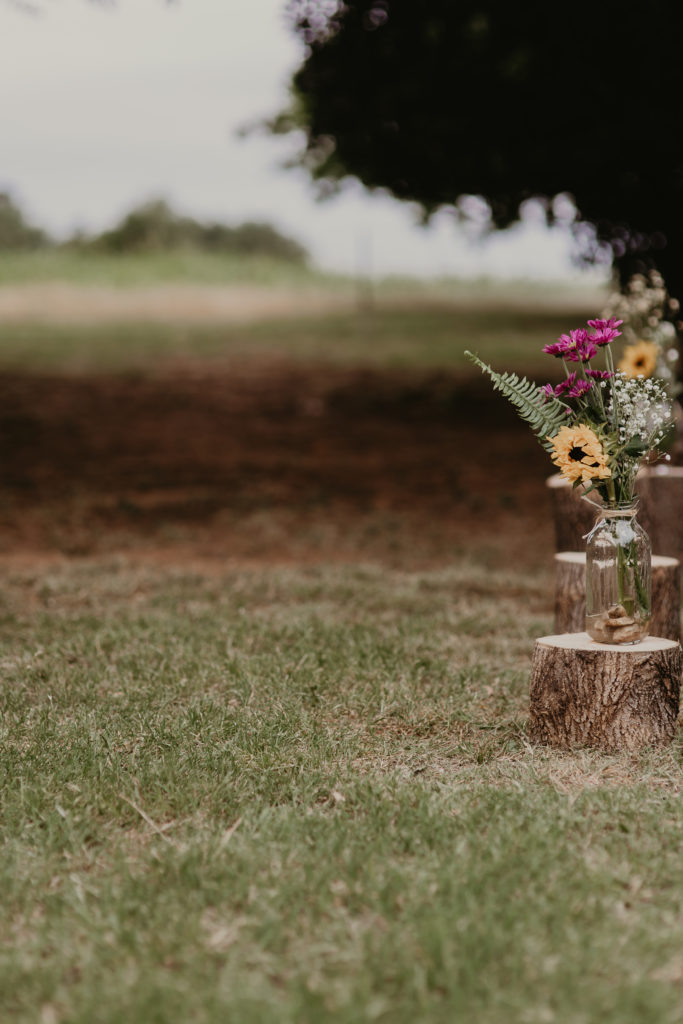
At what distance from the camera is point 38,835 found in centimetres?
347

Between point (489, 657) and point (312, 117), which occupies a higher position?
point (312, 117)

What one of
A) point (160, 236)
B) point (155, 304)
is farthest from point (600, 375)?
point (160, 236)

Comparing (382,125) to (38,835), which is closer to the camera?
(38,835)

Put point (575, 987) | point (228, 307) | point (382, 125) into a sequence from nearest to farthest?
point (575, 987), point (382, 125), point (228, 307)

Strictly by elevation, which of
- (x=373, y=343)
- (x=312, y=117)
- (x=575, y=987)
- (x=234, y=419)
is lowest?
(x=575, y=987)

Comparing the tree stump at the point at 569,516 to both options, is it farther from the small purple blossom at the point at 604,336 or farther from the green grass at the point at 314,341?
the green grass at the point at 314,341

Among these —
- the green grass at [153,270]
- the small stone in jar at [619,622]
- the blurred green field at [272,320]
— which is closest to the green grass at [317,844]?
the small stone in jar at [619,622]

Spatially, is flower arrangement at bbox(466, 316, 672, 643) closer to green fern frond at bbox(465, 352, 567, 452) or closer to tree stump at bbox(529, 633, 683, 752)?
green fern frond at bbox(465, 352, 567, 452)

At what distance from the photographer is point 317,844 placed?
11.0ft

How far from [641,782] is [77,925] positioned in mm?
1988

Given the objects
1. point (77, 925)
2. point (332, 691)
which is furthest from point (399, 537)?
point (77, 925)

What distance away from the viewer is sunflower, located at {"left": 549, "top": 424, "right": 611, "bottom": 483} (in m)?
4.15

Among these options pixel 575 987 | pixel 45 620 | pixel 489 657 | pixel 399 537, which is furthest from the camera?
pixel 399 537

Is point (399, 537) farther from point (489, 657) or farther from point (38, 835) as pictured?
point (38, 835)
